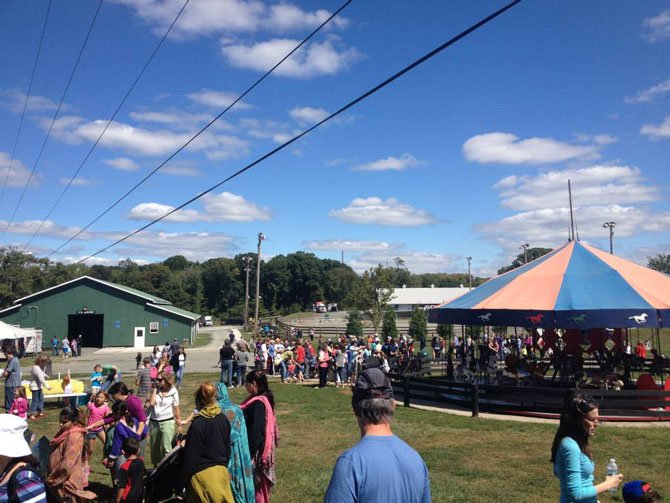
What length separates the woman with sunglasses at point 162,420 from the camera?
8508mm

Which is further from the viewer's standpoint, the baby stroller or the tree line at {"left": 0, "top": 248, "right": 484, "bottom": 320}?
the tree line at {"left": 0, "top": 248, "right": 484, "bottom": 320}

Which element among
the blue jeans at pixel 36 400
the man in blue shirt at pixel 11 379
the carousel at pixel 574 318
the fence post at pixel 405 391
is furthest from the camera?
the fence post at pixel 405 391

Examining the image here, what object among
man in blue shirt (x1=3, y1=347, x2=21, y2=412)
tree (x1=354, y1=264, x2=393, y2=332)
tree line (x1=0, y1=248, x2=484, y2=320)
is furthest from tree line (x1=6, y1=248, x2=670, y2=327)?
man in blue shirt (x1=3, y1=347, x2=21, y2=412)

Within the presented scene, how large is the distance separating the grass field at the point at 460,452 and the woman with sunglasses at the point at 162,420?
0.93 metres

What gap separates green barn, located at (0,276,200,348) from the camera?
45.1 meters

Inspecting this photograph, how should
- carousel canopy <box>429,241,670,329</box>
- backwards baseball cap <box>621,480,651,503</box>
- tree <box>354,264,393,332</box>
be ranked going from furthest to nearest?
tree <box>354,264,393,332</box>
carousel canopy <box>429,241,670,329</box>
backwards baseball cap <box>621,480,651,503</box>

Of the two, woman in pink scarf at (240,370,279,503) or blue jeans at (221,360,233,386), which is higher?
woman in pink scarf at (240,370,279,503)

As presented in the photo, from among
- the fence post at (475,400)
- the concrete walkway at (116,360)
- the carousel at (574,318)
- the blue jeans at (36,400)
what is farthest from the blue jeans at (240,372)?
the fence post at (475,400)

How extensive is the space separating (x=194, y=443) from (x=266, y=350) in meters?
19.8

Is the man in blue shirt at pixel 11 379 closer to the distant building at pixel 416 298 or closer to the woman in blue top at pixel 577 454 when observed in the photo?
the woman in blue top at pixel 577 454

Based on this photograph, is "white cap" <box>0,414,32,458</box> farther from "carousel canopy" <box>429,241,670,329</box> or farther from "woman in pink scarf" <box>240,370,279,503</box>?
"carousel canopy" <box>429,241,670,329</box>

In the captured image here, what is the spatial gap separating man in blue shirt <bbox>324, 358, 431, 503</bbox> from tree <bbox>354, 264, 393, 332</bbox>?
177 feet

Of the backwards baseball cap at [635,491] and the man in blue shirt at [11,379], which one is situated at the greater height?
the backwards baseball cap at [635,491]

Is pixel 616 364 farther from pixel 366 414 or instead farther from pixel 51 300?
pixel 51 300
